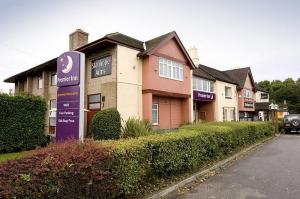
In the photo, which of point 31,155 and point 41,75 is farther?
point 41,75

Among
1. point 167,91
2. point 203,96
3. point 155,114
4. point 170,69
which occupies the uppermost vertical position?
point 170,69

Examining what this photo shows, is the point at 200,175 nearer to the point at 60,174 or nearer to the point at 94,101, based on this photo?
the point at 60,174

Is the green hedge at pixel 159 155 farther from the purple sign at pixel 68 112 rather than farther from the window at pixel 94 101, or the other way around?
the window at pixel 94 101

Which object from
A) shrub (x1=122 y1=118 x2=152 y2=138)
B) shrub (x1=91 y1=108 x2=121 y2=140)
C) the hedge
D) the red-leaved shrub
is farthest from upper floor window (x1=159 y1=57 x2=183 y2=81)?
the red-leaved shrub

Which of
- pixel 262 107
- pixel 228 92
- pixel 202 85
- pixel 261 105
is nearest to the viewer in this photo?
pixel 202 85

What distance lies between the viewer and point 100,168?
534 centimetres

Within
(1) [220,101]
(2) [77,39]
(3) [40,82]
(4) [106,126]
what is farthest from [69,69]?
(1) [220,101]

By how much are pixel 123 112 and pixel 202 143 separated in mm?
8827

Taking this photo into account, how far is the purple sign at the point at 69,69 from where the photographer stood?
35.7ft

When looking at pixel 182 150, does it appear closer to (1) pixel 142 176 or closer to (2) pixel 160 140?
(2) pixel 160 140

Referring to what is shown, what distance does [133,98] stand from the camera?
60.9 feet

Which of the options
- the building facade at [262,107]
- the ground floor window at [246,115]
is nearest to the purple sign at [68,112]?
the ground floor window at [246,115]

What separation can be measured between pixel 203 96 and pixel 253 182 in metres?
20.4

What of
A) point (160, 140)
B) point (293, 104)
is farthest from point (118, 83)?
point (293, 104)
